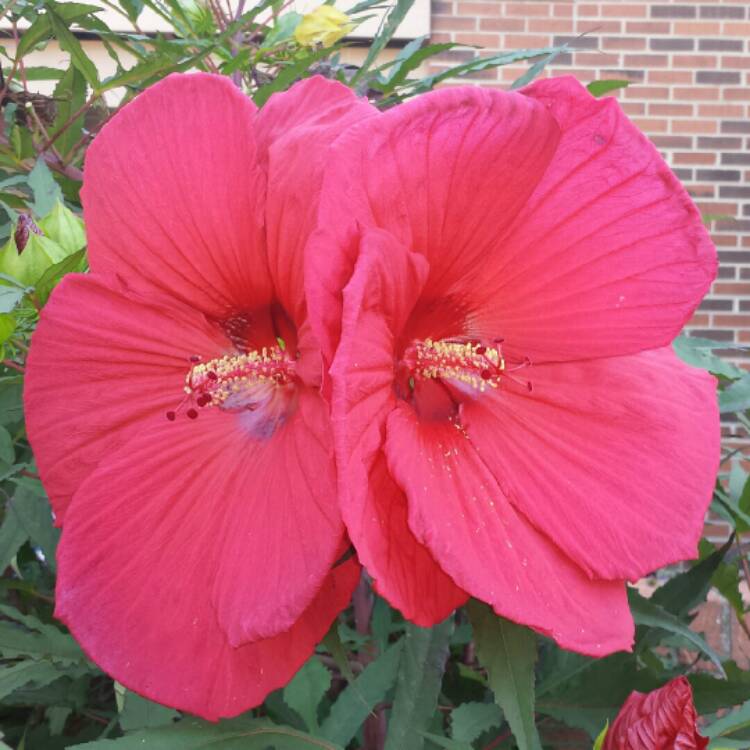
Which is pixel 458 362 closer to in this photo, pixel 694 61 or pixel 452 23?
pixel 452 23

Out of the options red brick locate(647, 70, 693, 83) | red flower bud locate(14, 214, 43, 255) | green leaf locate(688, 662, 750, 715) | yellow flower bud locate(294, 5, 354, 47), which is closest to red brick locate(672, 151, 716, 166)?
red brick locate(647, 70, 693, 83)

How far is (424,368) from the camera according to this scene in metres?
0.43

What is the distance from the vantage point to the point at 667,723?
1.45ft

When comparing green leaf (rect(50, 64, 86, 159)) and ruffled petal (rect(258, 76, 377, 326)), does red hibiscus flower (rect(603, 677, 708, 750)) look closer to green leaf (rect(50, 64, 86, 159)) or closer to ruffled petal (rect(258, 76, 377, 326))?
ruffled petal (rect(258, 76, 377, 326))

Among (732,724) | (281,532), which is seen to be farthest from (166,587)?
(732,724)

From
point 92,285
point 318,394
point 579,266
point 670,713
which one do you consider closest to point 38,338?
point 92,285

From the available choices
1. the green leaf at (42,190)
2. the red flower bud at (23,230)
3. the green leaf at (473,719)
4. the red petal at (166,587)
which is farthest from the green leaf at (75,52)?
the green leaf at (473,719)

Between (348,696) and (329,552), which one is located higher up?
(329,552)

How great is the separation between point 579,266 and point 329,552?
0.60ft

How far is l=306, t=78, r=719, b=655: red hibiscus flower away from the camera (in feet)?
1.10

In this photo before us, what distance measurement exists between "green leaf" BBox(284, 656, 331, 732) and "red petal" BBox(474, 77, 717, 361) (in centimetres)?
34

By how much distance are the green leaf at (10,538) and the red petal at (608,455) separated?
15.9 inches

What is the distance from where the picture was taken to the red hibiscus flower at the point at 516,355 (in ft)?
1.10

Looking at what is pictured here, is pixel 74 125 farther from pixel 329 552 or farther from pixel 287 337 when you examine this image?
pixel 329 552
